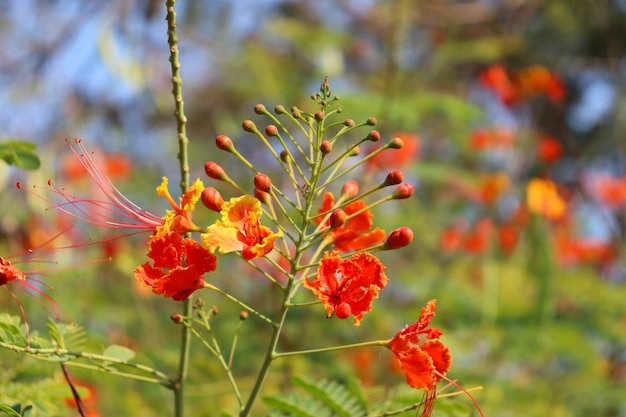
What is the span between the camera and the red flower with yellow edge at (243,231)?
0.95m

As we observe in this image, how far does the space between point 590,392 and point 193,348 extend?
1776 mm

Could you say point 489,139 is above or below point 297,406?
above

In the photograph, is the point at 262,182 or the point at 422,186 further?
the point at 422,186

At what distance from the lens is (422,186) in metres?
6.05

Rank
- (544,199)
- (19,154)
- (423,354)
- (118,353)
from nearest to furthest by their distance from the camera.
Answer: (423,354) < (118,353) < (19,154) < (544,199)

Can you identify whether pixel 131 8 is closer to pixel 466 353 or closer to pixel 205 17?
pixel 205 17

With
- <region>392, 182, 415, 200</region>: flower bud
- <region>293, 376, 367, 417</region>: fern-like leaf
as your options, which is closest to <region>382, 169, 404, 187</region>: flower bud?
<region>392, 182, 415, 200</region>: flower bud

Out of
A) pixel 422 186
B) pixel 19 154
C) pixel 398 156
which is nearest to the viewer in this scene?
pixel 19 154

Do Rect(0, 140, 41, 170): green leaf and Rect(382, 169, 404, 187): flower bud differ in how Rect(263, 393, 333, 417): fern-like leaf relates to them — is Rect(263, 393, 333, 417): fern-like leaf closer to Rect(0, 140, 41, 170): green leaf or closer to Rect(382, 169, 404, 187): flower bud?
Rect(382, 169, 404, 187): flower bud

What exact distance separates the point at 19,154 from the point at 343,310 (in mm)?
681

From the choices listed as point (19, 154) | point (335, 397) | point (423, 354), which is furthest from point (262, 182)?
point (19, 154)

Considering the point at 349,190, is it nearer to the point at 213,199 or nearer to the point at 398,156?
the point at 213,199

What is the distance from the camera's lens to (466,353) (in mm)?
2830

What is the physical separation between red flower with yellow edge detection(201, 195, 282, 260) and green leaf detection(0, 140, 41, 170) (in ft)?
1.49
